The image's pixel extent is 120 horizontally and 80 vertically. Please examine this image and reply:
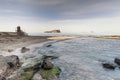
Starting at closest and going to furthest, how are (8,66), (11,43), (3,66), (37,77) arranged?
(37,77), (3,66), (8,66), (11,43)

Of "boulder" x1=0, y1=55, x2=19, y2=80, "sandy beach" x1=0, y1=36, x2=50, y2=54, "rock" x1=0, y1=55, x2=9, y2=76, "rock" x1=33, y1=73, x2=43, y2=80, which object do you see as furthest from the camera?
"sandy beach" x1=0, y1=36, x2=50, y2=54

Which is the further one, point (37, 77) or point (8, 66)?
point (8, 66)

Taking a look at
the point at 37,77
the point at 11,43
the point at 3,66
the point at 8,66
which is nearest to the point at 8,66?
the point at 8,66

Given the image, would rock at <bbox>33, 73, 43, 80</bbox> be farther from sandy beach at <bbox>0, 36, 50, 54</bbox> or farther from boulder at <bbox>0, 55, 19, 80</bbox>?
sandy beach at <bbox>0, 36, 50, 54</bbox>

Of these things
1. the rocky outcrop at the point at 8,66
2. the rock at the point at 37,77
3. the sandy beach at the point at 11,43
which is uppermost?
the sandy beach at the point at 11,43

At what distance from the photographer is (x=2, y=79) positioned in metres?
14.5

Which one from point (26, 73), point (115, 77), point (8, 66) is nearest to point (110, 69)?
point (115, 77)

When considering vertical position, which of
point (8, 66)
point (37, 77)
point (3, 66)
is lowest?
point (37, 77)

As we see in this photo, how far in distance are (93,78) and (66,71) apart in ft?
12.9

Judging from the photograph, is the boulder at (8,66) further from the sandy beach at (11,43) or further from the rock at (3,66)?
the sandy beach at (11,43)

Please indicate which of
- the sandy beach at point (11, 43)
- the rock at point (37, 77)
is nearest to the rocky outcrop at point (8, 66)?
the rock at point (37, 77)

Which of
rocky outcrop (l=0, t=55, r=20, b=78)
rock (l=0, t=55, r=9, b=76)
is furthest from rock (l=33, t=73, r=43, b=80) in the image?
rock (l=0, t=55, r=9, b=76)

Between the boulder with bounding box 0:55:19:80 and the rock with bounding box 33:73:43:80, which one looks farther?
the boulder with bounding box 0:55:19:80

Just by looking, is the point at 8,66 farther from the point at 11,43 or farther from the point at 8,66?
the point at 11,43
